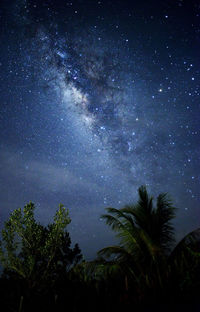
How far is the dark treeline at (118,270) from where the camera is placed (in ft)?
11.4

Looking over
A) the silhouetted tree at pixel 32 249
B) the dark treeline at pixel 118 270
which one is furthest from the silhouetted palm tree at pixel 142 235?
the silhouetted tree at pixel 32 249

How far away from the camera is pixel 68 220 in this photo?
36.8 ft

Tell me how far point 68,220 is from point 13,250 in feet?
10.6

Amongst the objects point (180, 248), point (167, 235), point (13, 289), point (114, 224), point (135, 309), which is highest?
point (114, 224)

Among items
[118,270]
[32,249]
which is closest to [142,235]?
[118,270]

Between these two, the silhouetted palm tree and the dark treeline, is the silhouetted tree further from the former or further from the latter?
the silhouetted palm tree

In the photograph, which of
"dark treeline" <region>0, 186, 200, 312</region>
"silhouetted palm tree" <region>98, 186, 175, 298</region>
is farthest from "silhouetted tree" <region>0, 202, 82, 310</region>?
"silhouetted palm tree" <region>98, 186, 175, 298</region>

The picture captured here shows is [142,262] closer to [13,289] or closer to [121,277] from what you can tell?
[121,277]

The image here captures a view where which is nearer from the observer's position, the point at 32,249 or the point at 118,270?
the point at 118,270

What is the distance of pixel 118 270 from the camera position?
6266 mm

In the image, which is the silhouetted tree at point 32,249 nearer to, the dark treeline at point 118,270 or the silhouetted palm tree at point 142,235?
the dark treeline at point 118,270

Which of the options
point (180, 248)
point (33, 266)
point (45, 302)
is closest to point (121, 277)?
point (180, 248)

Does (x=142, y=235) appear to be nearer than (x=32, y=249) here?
Yes

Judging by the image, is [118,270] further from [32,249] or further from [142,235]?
[32,249]
